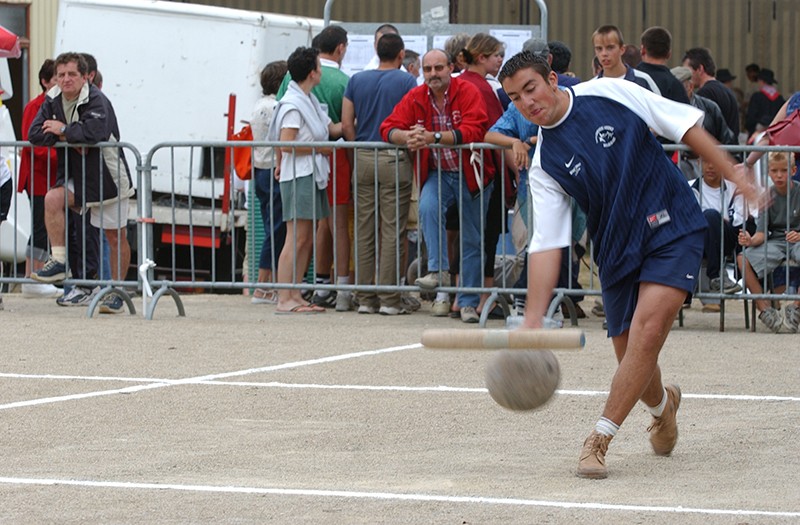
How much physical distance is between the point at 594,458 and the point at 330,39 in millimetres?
7126

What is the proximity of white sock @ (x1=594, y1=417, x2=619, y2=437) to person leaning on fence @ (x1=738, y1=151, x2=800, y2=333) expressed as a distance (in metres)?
4.95

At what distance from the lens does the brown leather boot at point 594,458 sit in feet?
15.8

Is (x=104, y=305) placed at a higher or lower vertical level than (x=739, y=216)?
lower

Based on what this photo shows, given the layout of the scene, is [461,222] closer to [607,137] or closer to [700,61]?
[700,61]

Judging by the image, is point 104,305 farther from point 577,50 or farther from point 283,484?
point 577,50

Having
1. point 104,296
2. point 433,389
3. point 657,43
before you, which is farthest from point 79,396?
point 657,43

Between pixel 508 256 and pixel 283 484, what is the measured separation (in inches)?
252

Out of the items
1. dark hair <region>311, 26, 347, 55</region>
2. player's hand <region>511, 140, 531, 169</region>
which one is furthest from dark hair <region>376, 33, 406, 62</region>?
player's hand <region>511, 140, 531, 169</region>

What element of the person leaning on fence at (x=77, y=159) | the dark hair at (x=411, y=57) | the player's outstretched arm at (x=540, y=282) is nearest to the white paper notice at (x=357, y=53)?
the dark hair at (x=411, y=57)

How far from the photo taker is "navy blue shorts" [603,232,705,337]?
5.01m

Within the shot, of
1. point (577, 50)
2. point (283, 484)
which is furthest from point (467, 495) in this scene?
point (577, 50)

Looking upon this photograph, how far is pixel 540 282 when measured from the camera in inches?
187

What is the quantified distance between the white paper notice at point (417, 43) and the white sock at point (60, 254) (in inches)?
157

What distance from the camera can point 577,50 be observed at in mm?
21391
